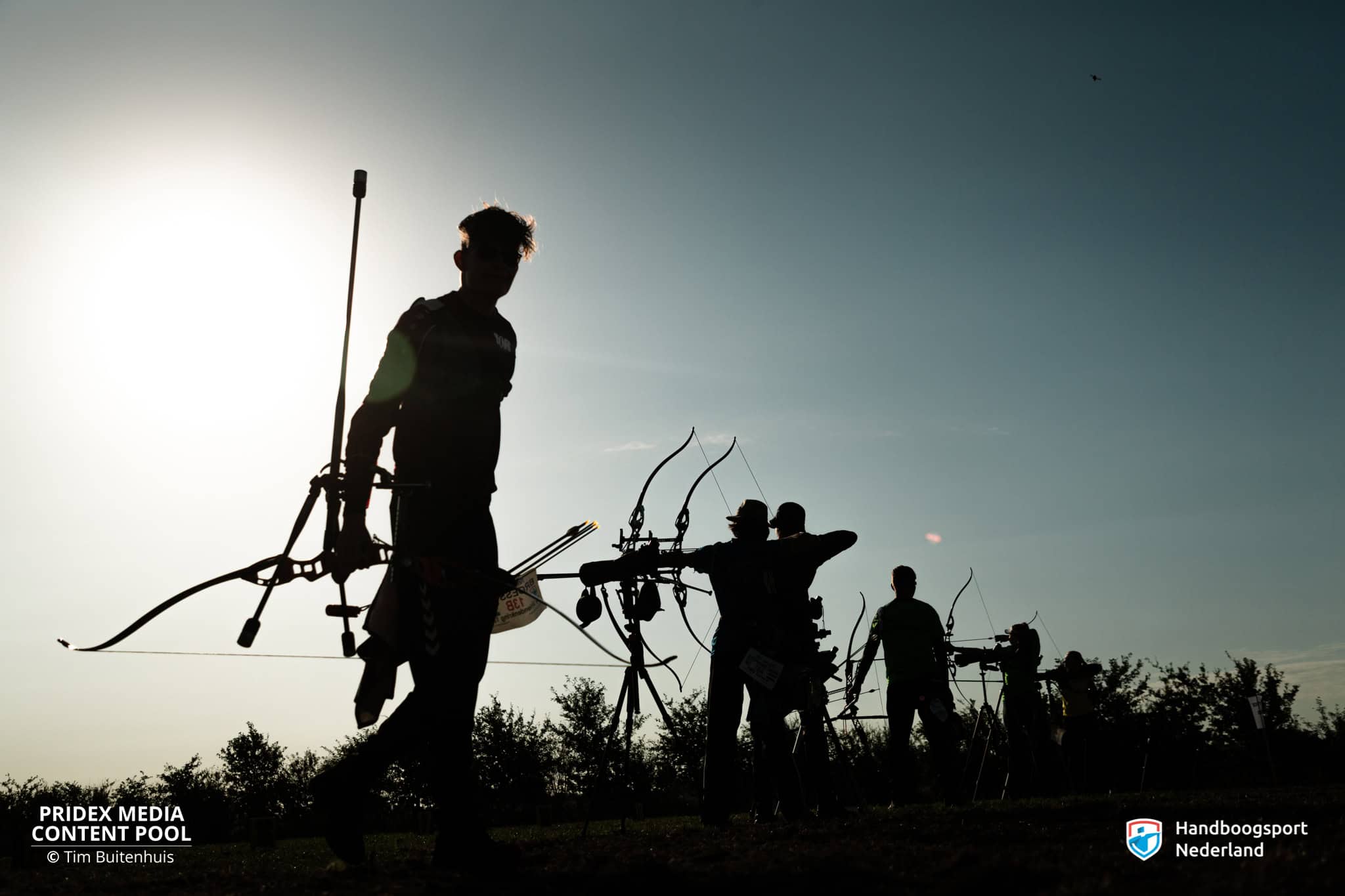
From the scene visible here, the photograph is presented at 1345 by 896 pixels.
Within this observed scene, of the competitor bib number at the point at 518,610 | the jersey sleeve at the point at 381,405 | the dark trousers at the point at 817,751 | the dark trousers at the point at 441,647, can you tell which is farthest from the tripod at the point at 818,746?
the jersey sleeve at the point at 381,405

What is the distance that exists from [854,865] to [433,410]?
238 cm

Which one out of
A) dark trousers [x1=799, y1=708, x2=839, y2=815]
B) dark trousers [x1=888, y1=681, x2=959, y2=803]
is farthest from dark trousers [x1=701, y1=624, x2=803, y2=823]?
dark trousers [x1=888, y1=681, x2=959, y2=803]

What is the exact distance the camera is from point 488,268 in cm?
452

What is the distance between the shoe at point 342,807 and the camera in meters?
3.89

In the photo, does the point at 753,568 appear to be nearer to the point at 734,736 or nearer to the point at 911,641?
the point at 734,736

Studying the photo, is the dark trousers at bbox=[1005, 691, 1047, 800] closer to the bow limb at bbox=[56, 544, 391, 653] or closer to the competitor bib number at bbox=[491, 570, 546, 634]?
the competitor bib number at bbox=[491, 570, 546, 634]

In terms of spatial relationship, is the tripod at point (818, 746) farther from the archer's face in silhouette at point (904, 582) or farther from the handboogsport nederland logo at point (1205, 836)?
the handboogsport nederland logo at point (1205, 836)

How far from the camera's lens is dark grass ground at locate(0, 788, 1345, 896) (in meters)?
2.96

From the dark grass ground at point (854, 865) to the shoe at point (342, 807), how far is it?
0.35 ft

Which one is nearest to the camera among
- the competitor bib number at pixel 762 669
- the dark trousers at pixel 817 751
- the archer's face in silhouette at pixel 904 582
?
the competitor bib number at pixel 762 669

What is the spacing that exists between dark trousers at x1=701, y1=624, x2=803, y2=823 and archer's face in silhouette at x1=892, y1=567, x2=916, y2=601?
9.91 ft

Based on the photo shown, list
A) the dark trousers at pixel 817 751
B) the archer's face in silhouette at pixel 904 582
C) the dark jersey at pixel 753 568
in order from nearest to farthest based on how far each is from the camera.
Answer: the dark jersey at pixel 753 568, the dark trousers at pixel 817 751, the archer's face in silhouette at pixel 904 582

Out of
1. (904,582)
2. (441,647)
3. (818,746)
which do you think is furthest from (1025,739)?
(441,647)

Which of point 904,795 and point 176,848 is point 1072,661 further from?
point 176,848
